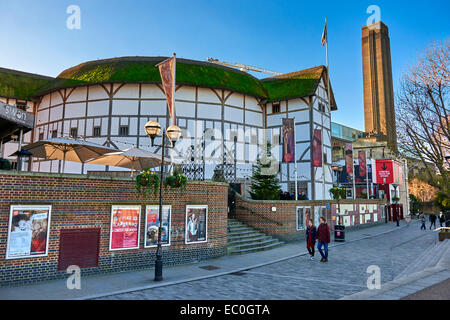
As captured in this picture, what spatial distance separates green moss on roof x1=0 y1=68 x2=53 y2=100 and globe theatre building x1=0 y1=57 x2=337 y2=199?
0.08 m

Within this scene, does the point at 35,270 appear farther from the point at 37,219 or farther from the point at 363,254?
the point at 363,254

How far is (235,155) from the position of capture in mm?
26109

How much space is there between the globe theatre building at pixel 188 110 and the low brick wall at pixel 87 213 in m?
9.42

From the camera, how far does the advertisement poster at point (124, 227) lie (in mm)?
10312

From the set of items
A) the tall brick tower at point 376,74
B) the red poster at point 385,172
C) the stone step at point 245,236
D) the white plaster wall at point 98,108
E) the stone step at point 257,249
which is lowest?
the stone step at point 257,249

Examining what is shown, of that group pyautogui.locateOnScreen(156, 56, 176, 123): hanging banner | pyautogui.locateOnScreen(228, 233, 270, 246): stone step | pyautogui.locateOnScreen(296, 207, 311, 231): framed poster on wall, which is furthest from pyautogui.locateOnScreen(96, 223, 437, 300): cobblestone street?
pyautogui.locateOnScreen(156, 56, 176, 123): hanging banner

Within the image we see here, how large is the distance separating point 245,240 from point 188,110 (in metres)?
13.1

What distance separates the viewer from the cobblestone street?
7828mm

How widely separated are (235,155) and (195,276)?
16.8 metres

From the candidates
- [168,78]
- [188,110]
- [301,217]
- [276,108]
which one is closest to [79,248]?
[168,78]

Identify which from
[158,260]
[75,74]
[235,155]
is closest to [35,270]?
[158,260]

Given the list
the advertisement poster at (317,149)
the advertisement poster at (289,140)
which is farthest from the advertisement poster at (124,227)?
the advertisement poster at (317,149)

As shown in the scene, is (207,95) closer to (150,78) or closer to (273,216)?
(150,78)

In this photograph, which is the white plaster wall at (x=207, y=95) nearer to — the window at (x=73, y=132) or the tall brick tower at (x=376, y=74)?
the window at (x=73, y=132)
